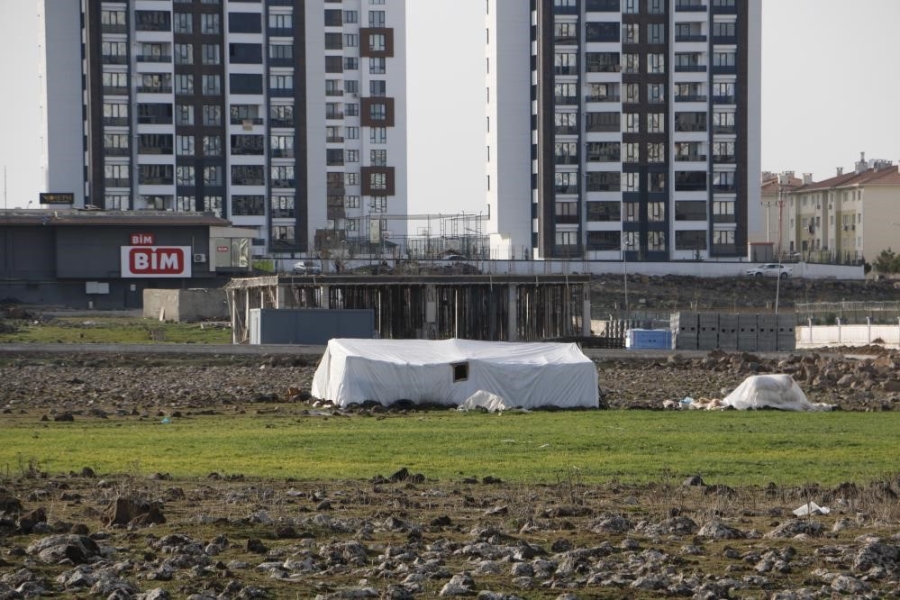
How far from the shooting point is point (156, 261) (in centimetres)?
9219

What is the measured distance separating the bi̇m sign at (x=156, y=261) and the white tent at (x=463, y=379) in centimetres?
5511

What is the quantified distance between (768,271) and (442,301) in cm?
5147

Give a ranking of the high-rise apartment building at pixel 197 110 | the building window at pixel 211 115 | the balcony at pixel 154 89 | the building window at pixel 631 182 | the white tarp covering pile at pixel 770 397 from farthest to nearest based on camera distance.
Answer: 1. the building window at pixel 631 182
2. the building window at pixel 211 115
3. the balcony at pixel 154 89
4. the high-rise apartment building at pixel 197 110
5. the white tarp covering pile at pixel 770 397

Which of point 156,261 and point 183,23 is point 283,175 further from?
point 156,261

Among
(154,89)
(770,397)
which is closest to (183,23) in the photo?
(154,89)

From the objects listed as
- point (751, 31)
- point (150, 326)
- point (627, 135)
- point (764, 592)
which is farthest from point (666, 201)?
point (764, 592)

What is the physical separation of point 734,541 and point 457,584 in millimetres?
3865

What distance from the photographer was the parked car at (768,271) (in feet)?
391

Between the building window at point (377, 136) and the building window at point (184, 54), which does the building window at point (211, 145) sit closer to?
the building window at point (184, 54)

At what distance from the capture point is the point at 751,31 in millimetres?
127562

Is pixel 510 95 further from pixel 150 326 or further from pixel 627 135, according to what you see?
pixel 150 326

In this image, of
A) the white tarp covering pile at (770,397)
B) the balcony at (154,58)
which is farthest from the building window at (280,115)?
the white tarp covering pile at (770,397)

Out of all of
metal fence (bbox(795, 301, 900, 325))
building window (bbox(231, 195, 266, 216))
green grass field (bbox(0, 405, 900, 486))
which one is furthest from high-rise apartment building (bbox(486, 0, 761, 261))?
green grass field (bbox(0, 405, 900, 486))

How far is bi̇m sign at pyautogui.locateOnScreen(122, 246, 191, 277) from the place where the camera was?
91.9 m
